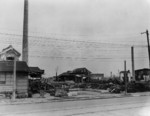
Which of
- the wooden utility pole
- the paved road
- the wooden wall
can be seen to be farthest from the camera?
the wooden utility pole

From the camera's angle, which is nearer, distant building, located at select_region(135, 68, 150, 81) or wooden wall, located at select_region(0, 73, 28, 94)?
wooden wall, located at select_region(0, 73, 28, 94)

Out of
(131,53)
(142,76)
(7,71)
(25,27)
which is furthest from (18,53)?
(142,76)

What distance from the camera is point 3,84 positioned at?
83.7 feet

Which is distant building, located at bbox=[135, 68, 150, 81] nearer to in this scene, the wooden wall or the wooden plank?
the wooden wall

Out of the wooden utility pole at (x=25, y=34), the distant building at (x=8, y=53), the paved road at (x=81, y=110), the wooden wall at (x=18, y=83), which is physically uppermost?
the wooden utility pole at (x=25, y=34)

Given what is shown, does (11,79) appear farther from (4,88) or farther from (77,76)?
(77,76)

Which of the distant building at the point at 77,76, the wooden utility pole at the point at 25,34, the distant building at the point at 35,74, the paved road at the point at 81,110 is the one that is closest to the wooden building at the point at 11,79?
the distant building at the point at 35,74

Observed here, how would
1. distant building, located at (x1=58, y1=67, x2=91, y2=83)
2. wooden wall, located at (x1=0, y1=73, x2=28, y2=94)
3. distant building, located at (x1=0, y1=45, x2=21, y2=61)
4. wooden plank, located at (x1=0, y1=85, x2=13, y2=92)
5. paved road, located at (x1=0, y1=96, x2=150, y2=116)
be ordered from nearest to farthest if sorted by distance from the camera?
paved road, located at (x1=0, y1=96, x2=150, y2=116), wooden plank, located at (x1=0, y1=85, x2=13, y2=92), wooden wall, located at (x1=0, y1=73, x2=28, y2=94), distant building, located at (x1=0, y1=45, x2=21, y2=61), distant building, located at (x1=58, y1=67, x2=91, y2=83)

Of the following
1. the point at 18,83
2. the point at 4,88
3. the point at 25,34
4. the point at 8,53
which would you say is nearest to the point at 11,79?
the point at 18,83

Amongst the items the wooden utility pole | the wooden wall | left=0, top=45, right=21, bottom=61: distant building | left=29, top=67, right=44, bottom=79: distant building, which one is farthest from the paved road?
left=0, top=45, right=21, bottom=61: distant building

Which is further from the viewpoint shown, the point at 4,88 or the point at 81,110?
the point at 4,88

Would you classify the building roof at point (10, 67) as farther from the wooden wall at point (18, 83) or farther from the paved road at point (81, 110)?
the paved road at point (81, 110)

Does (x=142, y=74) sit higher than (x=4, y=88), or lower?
higher

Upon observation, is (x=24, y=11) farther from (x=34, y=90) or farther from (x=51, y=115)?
(x=51, y=115)
